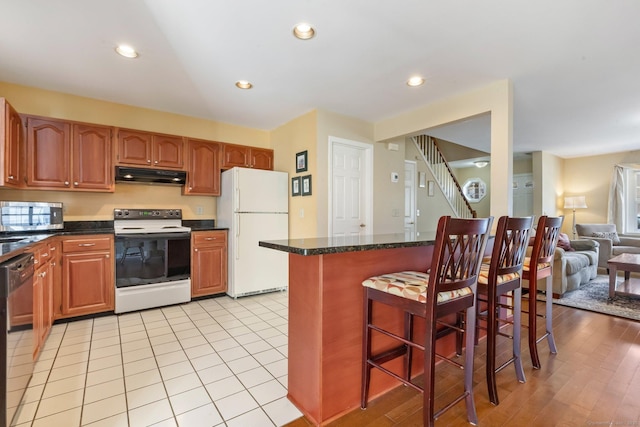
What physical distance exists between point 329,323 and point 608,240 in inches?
240

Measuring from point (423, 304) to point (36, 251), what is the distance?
2705 millimetres

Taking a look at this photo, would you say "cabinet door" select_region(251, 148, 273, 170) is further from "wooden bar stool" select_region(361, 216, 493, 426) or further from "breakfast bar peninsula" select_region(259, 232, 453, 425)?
"wooden bar stool" select_region(361, 216, 493, 426)

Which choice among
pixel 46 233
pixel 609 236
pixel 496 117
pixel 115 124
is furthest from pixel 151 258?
pixel 609 236

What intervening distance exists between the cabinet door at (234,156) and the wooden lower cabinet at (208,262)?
3.33 ft

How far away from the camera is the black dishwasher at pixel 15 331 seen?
1.35 metres

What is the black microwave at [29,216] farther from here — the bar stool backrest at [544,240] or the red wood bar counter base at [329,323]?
the bar stool backrest at [544,240]

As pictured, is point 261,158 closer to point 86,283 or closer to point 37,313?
point 86,283

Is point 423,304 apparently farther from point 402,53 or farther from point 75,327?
point 75,327

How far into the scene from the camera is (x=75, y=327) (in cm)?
291

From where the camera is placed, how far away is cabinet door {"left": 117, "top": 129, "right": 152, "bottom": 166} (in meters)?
3.48

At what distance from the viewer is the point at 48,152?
3.08 meters

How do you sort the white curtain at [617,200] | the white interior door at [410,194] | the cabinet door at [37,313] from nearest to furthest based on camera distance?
the cabinet door at [37,313], the white interior door at [410,194], the white curtain at [617,200]

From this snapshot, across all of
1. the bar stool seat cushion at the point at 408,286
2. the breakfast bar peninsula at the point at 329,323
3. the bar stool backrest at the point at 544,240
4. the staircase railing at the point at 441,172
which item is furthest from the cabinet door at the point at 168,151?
the staircase railing at the point at 441,172

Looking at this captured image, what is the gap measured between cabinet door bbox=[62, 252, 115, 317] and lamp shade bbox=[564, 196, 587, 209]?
28.6 feet
